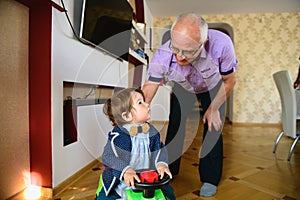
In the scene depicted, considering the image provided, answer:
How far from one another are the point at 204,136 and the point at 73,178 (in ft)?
2.75

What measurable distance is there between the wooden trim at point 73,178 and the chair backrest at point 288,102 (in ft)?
5.33

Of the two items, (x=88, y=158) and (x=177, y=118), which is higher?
(x=177, y=118)

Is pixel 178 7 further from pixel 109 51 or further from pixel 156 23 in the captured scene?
pixel 109 51

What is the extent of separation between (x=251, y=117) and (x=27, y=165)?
13.8 ft

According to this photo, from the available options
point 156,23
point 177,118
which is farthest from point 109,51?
point 156,23

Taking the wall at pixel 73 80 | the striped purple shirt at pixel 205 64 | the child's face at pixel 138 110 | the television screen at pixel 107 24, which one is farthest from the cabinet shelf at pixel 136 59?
the child's face at pixel 138 110

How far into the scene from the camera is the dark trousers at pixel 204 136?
1324 mm

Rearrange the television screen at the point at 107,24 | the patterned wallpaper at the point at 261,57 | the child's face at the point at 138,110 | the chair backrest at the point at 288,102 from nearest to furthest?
the child's face at the point at 138,110 → the television screen at the point at 107,24 → the chair backrest at the point at 288,102 → the patterned wallpaper at the point at 261,57

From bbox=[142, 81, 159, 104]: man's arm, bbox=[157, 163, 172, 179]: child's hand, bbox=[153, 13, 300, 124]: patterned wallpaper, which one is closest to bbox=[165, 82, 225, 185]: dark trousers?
bbox=[142, 81, 159, 104]: man's arm

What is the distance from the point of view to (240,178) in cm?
153

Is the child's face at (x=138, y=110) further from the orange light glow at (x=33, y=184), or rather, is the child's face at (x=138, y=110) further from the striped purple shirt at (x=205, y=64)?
the orange light glow at (x=33, y=184)

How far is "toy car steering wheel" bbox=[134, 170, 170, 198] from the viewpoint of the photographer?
0.65 meters

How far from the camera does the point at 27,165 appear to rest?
123 cm

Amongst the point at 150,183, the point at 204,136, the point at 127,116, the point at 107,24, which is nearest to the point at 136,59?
the point at 107,24
